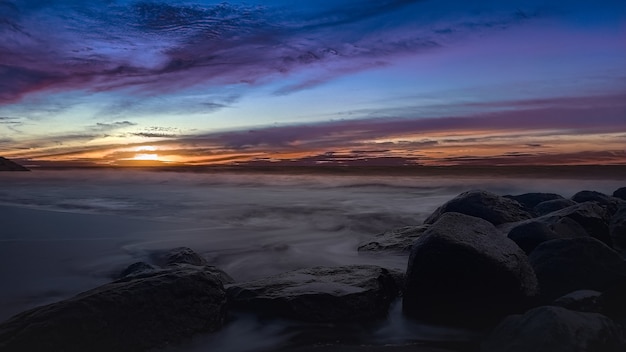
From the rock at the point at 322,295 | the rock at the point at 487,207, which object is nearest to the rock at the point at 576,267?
the rock at the point at 322,295

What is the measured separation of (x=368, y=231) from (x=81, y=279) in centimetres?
601

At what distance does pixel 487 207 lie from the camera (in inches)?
292

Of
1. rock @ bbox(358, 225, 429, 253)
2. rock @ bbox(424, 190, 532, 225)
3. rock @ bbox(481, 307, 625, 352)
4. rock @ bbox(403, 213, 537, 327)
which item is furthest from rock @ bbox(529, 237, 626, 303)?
rock @ bbox(424, 190, 532, 225)

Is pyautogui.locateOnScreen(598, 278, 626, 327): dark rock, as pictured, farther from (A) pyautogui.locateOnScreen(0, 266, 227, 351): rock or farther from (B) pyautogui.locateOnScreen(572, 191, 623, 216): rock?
(B) pyautogui.locateOnScreen(572, 191, 623, 216): rock

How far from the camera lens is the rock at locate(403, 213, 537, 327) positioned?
12.7 ft

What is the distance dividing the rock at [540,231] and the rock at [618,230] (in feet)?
4.45

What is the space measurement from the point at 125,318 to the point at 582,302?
3.18 meters

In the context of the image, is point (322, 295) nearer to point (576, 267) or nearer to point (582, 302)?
point (582, 302)

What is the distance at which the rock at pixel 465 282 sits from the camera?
152 inches

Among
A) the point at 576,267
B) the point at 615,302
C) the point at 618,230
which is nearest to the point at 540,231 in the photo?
the point at 576,267

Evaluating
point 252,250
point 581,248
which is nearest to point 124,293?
point 581,248

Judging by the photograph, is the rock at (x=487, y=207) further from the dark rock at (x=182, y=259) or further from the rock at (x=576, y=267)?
the dark rock at (x=182, y=259)

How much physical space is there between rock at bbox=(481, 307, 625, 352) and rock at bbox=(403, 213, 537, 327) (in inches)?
31.5

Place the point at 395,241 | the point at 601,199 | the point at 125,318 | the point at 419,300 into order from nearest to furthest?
the point at 125,318 < the point at 419,300 < the point at 395,241 < the point at 601,199
